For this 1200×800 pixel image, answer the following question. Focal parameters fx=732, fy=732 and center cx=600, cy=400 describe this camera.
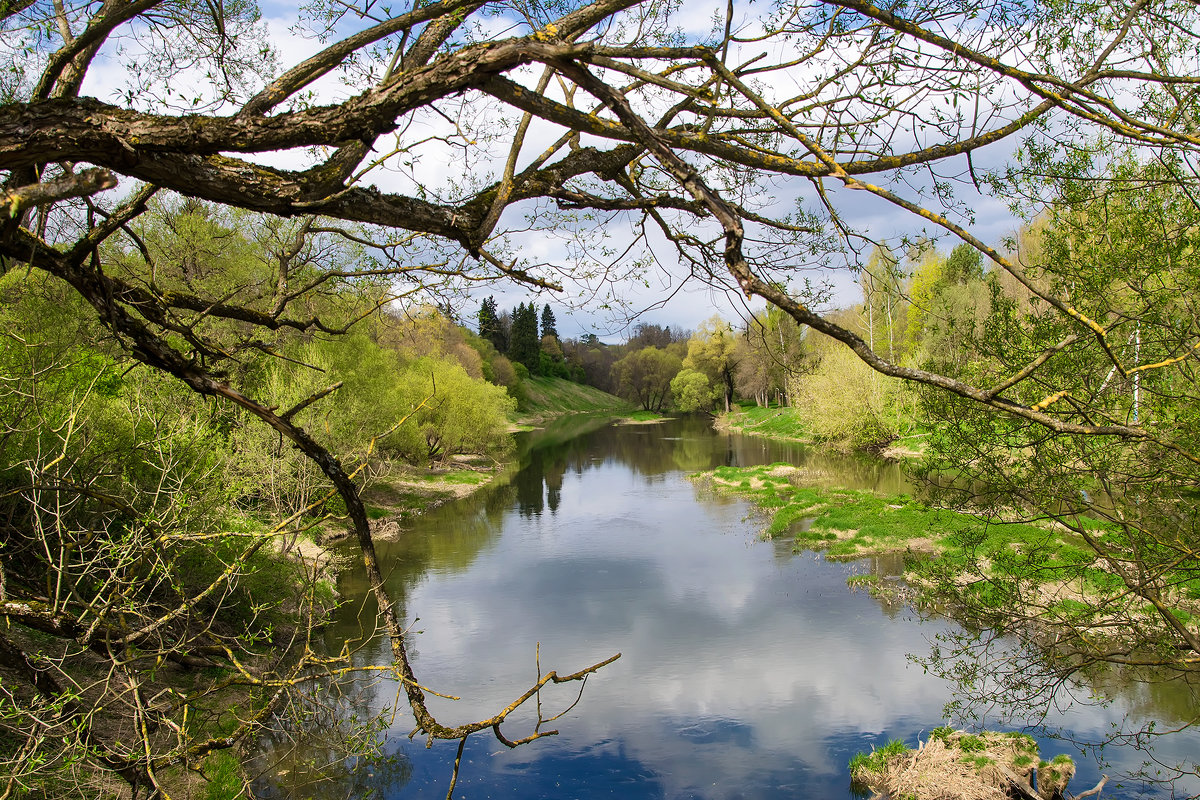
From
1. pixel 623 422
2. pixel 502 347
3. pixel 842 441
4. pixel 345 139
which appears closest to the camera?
pixel 345 139

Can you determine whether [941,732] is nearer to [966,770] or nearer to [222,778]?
[966,770]

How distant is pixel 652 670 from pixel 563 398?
6680 cm

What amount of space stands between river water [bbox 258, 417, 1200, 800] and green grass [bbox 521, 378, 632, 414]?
48.7 m

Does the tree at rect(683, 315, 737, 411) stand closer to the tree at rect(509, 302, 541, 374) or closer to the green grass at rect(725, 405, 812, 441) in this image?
the green grass at rect(725, 405, 812, 441)

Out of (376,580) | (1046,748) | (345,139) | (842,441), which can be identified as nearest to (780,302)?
(345,139)

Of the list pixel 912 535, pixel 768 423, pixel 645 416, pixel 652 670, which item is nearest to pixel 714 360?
pixel 645 416

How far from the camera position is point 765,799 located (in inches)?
314

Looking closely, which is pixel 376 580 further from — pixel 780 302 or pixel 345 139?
pixel 780 302

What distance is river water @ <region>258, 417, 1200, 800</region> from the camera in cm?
852

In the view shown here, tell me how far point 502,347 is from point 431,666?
6180cm

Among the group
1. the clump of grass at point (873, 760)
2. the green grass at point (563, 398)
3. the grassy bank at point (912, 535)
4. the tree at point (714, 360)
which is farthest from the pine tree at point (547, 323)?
the clump of grass at point (873, 760)

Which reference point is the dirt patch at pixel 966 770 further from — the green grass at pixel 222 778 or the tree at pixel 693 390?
the tree at pixel 693 390

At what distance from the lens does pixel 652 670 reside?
10992mm

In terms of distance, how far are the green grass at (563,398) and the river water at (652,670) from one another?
48663mm
